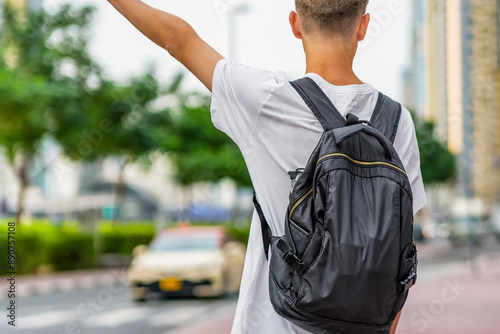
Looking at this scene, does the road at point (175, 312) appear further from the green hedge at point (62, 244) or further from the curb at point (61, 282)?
the green hedge at point (62, 244)

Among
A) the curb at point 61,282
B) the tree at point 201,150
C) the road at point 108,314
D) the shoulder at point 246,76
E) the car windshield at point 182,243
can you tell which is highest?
the tree at point 201,150

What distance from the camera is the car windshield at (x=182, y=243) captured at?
1318 cm

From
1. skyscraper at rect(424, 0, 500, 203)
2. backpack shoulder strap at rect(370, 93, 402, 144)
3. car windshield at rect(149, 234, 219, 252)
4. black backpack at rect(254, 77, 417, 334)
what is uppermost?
skyscraper at rect(424, 0, 500, 203)

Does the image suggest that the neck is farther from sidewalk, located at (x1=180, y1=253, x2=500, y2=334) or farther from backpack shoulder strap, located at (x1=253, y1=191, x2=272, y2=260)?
sidewalk, located at (x1=180, y1=253, x2=500, y2=334)

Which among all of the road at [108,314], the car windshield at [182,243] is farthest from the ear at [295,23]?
the car windshield at [182,243]

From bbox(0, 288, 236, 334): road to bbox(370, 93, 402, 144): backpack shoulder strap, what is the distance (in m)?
7.77

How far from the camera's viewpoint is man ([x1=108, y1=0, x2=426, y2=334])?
1.49m

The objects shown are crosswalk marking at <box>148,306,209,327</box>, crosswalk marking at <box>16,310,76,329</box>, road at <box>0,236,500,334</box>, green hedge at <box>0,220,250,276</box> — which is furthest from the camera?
green hedge at <box>0,220,250,276</box>

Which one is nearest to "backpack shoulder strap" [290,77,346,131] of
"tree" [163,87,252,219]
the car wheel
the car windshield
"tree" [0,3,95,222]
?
the car wheel

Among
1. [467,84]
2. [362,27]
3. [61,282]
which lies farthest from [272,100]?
[467,84]

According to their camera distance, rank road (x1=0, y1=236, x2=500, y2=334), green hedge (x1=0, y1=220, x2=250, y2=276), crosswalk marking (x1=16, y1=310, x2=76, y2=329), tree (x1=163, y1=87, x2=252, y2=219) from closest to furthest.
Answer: road (x1=0, y1=236, x2=500, y2=334), crosswalk marking (x1=16, y1=310, x2=76, y2=329), green hedge (x1=0, y1=220, x2=250, y2=276), tree (x1=163, y1=87, x2=252, y2=219)

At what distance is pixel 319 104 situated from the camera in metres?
1.49

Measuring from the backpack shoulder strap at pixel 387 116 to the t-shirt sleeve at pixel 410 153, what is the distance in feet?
0.09

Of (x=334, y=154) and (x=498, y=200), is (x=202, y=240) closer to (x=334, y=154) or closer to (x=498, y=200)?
(x=334, y=154)
